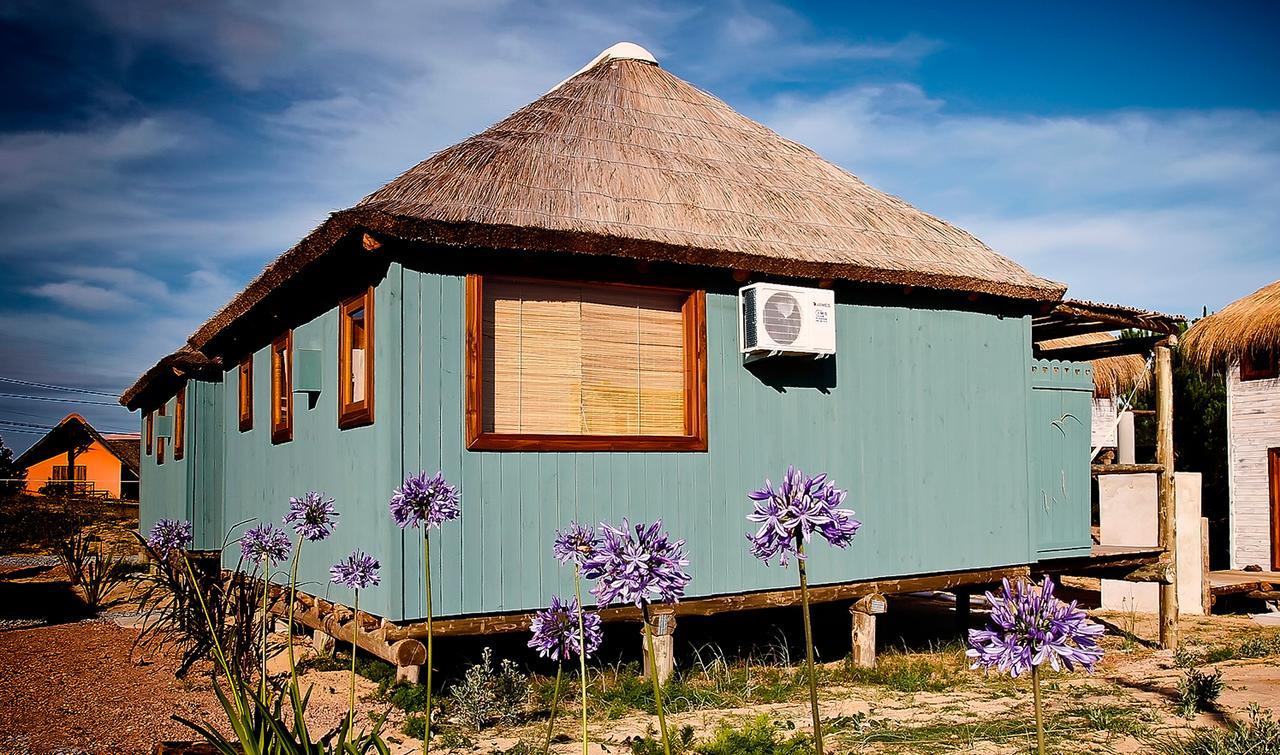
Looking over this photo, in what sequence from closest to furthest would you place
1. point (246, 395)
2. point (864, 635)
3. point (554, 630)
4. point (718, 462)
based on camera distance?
1. point (554, 630)
2. point (718, 462)
3. point (864, 635)
4. point (246, 395)

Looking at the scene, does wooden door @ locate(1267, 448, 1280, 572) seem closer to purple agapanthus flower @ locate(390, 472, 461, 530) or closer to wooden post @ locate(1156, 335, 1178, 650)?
wooden post @ locate(1156, 335, 1178, 650)

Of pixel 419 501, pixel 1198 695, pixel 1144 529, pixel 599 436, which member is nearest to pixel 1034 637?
pixel 419 501

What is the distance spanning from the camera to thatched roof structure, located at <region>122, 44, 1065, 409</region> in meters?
7.45

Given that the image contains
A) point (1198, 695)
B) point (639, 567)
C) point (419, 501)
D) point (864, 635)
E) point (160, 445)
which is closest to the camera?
point (639, 567)

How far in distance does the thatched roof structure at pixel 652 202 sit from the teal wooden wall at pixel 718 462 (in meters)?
0.42

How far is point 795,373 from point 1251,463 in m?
11.2

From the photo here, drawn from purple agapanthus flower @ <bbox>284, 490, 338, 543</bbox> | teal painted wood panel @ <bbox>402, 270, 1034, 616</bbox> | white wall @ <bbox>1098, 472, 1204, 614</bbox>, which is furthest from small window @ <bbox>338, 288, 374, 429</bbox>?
white wall @ <bbox>1098, 472, 1204, 614</bbox>

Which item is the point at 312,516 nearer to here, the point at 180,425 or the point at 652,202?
the point at 652,202

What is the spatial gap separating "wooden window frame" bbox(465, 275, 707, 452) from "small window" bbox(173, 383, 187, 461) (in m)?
8.40

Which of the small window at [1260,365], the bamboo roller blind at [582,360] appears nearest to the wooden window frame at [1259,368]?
the small window at [1260,365]

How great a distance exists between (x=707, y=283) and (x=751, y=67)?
25.1ft

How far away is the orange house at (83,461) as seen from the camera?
140ft

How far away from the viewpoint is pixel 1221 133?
17734 mm

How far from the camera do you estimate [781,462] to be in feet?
28.5
